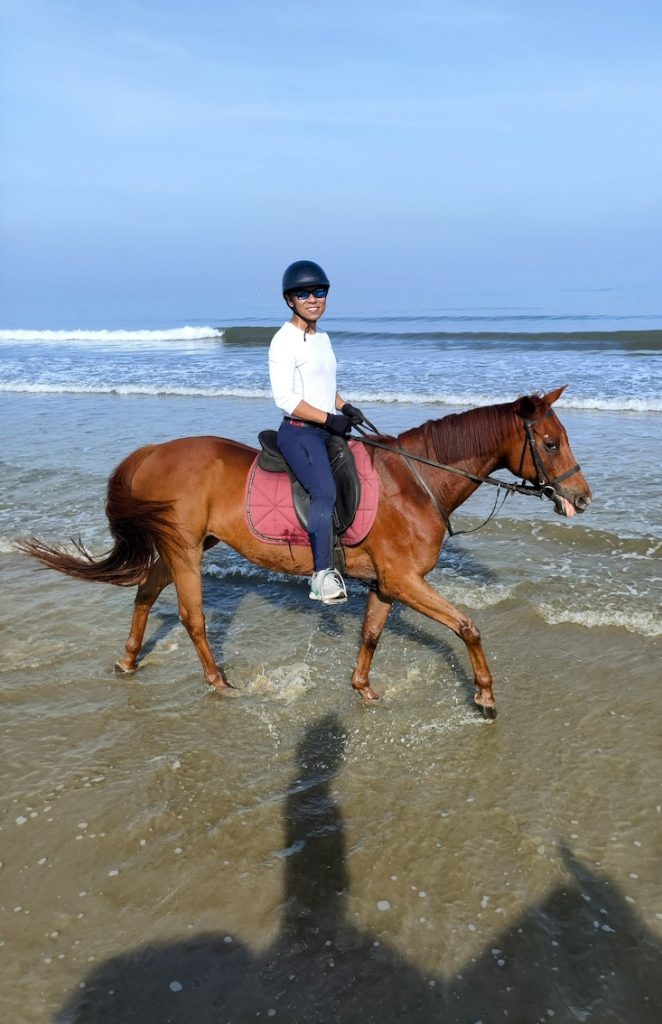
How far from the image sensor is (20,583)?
689 cm

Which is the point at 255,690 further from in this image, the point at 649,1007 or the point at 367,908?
the point at 649,1007

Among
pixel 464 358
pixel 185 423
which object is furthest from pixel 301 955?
pixel 464 358

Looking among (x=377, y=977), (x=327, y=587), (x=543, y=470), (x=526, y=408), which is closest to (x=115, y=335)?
(x=327, y=587)

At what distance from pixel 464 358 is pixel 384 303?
32.2 metres

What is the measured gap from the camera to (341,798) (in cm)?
380

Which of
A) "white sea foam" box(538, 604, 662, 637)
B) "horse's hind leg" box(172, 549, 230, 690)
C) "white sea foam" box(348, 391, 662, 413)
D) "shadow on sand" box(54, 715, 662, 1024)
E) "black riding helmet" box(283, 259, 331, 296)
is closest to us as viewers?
"shadow on sand" box(54, 715, 662, 1024)

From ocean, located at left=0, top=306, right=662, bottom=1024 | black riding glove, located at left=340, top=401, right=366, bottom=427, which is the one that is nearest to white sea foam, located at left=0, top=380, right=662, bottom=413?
ocean, located at left=0, top=306, right=662, bottom=1024

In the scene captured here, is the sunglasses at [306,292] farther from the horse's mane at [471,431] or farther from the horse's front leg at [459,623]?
the horse's front leg at [459,623]

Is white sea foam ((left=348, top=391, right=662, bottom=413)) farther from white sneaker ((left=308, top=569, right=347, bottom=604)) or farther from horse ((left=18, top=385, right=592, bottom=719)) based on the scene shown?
white sneaker ((left=308, top=569, right=347, bottom=604))

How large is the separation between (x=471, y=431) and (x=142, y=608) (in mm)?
2829

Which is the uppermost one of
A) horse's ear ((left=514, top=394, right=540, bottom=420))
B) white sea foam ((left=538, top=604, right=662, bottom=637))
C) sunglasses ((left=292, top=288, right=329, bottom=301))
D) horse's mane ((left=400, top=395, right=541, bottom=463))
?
sunglasses ((left=292, top=288, right=329, bottom=301))

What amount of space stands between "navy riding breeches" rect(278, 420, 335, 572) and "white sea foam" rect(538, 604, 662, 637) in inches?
95.9

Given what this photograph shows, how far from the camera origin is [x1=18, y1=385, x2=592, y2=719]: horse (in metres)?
4.36

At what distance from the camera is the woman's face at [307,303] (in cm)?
426
